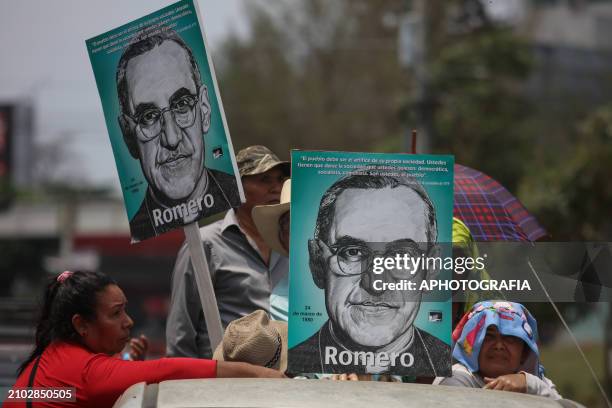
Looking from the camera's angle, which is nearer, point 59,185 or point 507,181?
point 507,181

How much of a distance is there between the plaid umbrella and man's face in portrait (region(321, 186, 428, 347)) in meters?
1.36

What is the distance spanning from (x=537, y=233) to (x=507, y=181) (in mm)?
19370

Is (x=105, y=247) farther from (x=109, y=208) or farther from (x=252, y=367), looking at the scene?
(x=252, y=367)

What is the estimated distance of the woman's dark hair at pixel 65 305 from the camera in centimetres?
377

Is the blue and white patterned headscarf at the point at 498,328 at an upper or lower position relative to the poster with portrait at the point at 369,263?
lower

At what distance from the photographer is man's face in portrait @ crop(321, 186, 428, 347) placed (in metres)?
3.49

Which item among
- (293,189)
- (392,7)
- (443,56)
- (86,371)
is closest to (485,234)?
(293,189)

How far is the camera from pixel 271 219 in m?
4.73

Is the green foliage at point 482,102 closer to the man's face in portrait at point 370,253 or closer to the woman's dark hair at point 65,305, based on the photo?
the woman's dark hair at point 65,305

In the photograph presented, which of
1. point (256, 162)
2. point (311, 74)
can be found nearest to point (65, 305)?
point (256, 162)

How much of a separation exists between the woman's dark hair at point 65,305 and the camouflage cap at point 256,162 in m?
1.38

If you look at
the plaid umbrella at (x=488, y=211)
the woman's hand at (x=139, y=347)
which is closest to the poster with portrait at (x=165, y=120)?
the woman's hand at (x=139, y=347)

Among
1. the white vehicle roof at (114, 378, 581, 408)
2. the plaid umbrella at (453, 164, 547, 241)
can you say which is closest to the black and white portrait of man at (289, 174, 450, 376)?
the white vehicle roof at (114, 378, 581, 408)

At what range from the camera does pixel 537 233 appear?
5277mm
